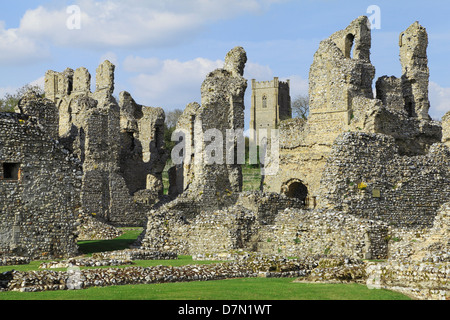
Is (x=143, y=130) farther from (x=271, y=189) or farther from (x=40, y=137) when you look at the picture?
(x=40, y=137)

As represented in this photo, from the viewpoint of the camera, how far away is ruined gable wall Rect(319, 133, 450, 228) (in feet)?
76.0

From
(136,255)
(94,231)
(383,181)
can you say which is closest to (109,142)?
(94,231)

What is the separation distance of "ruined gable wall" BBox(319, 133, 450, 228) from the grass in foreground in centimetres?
856

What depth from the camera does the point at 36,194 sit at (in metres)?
22.8

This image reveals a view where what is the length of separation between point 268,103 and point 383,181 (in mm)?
106075

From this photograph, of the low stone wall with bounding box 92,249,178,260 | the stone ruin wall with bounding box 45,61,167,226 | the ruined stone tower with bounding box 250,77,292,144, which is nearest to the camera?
the low stone wall with bounding box 92,249,178,260

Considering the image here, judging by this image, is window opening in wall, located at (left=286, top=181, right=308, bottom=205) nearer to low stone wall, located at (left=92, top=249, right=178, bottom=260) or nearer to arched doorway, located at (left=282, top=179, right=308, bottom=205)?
arched doorway, located at (left=282, top=179, right=308, bottom=205)

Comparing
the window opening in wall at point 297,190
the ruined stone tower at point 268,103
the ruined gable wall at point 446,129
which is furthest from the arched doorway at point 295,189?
the ruined stone tower at point 268,103

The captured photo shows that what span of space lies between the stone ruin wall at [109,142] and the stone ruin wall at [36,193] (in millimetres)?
10448

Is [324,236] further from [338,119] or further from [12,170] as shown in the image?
[338,119]

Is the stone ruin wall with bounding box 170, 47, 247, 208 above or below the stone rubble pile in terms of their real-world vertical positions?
above

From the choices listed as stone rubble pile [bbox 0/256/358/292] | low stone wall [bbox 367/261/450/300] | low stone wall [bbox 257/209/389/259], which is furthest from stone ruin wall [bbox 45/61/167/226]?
low stone wall [bbox 367/261/450/300]

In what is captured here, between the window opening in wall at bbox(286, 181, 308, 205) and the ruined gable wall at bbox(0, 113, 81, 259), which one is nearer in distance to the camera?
the ruined gable wall at bbox(0, 113, 81, 259)

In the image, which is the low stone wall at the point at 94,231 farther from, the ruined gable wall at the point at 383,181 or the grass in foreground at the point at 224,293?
the grass in foreground at the point at 224,293
